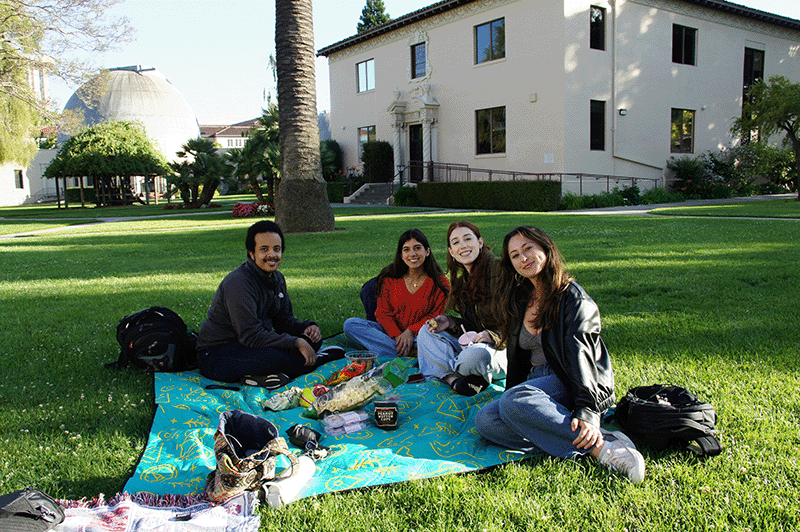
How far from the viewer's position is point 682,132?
81.3 ft

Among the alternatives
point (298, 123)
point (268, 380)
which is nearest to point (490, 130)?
point (298, 123)

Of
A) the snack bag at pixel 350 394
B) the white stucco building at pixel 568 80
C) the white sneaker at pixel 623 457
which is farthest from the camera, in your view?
the white stucco building at pixel 568 80

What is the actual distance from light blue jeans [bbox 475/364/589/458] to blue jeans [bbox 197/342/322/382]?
5.52 feet

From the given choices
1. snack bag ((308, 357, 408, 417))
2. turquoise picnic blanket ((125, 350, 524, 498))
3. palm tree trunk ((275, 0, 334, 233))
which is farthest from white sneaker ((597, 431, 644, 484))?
palm tree trunk ((275, 0, 334, 233))

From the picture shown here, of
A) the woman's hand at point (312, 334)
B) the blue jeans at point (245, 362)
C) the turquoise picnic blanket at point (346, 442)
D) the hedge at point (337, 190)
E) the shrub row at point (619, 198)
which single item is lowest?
the turquoise picnic blanket at point (346, 442)

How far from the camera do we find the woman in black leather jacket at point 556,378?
292cm

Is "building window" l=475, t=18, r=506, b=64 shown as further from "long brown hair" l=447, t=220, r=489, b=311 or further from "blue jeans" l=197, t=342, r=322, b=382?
"blue jeans" l=197, t=342, r=322, b=382

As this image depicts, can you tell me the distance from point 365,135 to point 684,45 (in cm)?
1452

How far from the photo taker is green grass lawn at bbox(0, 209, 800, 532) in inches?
102

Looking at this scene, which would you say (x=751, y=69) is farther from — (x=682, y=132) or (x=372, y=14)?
(x=372, y=14)

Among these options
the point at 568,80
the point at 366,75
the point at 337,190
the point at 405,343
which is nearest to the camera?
the point at 405,343

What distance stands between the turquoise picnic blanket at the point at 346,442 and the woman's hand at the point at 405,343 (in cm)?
61

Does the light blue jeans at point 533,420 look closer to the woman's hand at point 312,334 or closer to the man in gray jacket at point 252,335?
the man in gray jacket at point 252,335

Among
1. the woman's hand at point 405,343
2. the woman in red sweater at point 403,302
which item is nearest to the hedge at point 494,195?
the woman in red sweater at point 403,302
